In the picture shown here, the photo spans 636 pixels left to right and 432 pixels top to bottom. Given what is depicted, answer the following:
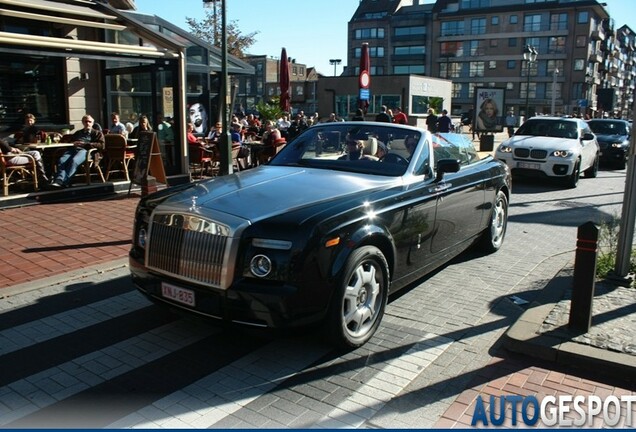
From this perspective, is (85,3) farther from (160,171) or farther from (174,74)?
(160,171)

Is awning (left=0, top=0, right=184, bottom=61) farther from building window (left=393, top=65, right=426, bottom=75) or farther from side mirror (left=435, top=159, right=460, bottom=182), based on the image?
building window (left=393, top=65, right=426, bottom=75)

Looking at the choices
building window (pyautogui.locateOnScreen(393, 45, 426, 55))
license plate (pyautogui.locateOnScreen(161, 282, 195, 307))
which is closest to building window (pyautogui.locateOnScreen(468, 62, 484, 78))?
building window (pyautogui.locateOnScreen(393, 45, 426, 55))

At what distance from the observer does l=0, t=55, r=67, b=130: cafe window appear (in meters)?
12.3

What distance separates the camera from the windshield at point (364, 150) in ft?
18.1

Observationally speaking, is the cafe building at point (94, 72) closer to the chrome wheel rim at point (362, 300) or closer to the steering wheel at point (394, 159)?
the steering wheel at point (394, 159)

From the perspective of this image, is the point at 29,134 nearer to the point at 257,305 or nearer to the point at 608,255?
the point at 257,305

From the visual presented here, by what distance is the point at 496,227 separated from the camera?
7668 mm

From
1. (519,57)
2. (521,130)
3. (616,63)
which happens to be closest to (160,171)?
(521,130)

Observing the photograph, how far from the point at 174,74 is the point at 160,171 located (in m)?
2.56

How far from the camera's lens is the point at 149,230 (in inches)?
178

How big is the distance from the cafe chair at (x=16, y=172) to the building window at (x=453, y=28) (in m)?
92.2

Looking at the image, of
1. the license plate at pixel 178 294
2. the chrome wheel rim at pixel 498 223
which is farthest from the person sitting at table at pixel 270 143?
the license plate at pixel 178 294

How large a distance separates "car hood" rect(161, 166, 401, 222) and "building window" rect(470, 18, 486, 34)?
93748mm

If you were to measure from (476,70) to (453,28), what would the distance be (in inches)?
338
